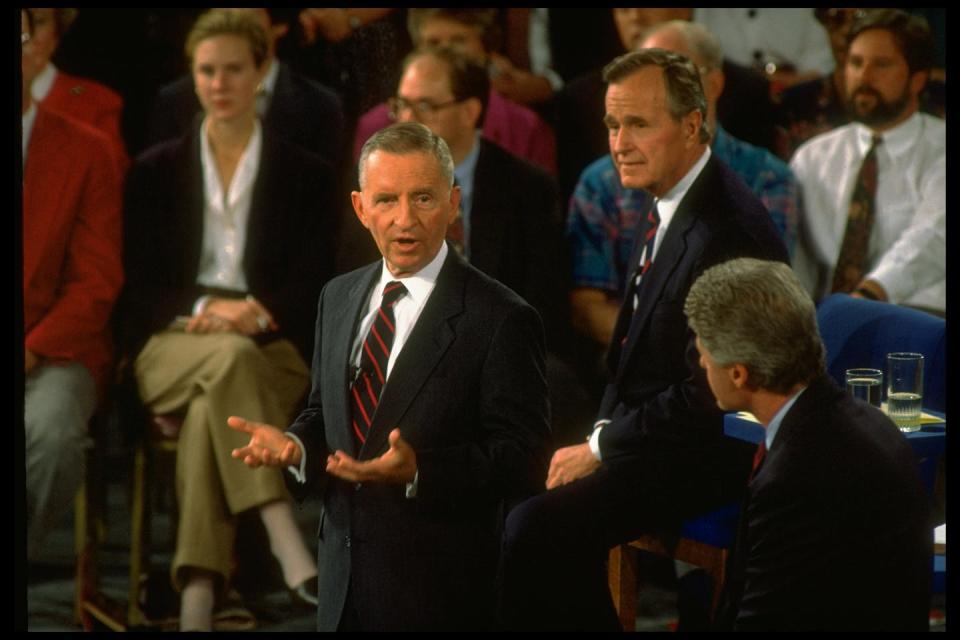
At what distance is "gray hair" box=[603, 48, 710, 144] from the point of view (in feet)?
11.3

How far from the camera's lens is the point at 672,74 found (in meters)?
3.45

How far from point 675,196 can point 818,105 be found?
6.31ft

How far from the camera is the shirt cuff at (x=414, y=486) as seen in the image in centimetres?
260

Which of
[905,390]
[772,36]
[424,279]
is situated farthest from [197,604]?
[772,36]

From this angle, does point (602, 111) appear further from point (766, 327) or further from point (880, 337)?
point (766, 327)

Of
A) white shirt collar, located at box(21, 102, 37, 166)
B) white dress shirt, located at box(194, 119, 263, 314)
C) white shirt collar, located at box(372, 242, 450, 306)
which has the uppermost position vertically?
white shirt collar, located at box(21, 102, 37, 166)

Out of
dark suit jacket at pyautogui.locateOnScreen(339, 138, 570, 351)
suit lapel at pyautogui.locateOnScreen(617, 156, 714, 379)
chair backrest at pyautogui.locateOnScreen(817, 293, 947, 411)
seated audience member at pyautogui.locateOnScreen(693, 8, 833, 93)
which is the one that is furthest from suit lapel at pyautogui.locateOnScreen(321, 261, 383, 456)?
seated audience member at pyautogui.locateOnScreen(693, 8, 833, 93)

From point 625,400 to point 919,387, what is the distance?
689 millimetres

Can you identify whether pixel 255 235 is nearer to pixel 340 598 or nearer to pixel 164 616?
pixel 164 616

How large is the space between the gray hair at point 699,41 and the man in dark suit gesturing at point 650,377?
1.22 m

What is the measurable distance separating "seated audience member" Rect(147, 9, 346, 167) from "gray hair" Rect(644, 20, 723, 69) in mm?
1063

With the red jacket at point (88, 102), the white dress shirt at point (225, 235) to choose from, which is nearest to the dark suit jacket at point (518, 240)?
the white dress shirt at point (225, 235)

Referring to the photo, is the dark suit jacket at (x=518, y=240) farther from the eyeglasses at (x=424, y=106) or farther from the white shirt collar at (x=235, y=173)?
the white shirt collar at (x=235, y=173)

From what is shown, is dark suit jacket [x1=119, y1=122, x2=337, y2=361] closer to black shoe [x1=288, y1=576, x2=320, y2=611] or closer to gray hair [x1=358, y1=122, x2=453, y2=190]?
black shoe [x1=288, y1=576, x2=320, y2=611]
